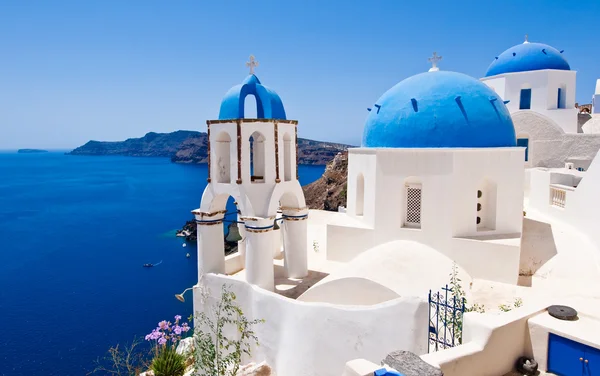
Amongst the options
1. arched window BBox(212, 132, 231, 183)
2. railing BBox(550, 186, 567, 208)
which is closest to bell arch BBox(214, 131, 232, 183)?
arched window BBox(212, 132, 231, 183)

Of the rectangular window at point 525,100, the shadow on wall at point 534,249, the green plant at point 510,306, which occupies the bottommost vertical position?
the green plant at point 510,306

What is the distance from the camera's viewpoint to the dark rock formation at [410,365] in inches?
143

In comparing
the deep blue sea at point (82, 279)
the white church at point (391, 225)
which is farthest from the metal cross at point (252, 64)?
the deep blue sea at point (82, 279)

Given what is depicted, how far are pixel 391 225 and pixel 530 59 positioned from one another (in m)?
12.6

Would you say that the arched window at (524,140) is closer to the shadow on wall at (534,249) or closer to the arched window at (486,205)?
the shadow on wall at (534,249)

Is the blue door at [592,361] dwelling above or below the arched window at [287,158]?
below

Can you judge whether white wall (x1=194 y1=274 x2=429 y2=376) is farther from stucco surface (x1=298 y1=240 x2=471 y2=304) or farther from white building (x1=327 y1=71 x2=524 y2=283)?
white building (x1=327 y1=71 x2=524 y2=283)

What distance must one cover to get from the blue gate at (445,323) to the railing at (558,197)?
5855 millimetres

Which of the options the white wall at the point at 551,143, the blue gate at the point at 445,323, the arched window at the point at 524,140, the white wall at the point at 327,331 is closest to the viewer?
the blue gate at the point at 445,323

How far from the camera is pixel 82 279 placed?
97.8ft

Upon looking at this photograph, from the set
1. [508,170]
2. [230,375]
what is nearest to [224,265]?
[230,375]

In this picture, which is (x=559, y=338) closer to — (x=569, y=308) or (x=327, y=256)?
(x=569, y=308)

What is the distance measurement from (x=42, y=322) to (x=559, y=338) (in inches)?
1043

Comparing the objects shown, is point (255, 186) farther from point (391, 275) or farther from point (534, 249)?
point (534, 249)
